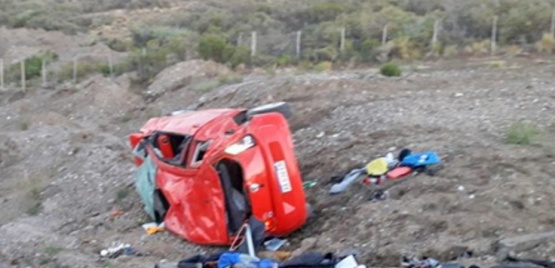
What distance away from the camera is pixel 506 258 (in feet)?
27.8

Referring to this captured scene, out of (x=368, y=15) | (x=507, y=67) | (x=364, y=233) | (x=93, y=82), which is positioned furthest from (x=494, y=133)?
(x=368, y=15)

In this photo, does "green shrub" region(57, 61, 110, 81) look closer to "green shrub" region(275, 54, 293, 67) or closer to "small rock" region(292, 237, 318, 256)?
"green shrub" region(275, 54, 293, 67)

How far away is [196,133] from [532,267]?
15.4 ft

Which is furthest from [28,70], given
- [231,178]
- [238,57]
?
[231,178]

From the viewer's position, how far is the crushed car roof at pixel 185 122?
11.9 m

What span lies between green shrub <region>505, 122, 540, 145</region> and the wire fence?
44.3 ft

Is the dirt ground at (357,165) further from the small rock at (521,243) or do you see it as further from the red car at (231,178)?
the red car at (231,178)

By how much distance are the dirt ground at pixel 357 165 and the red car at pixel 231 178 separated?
1.01 feet

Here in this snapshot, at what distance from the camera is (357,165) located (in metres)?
12.4

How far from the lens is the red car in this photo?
10578 mm

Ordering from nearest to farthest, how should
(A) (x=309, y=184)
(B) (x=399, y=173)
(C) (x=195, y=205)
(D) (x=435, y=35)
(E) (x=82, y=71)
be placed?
1. (C) (x=195, y=205)
2. (B) (x=399, y=173)
3. (A) (x=309, y=184)
4. (D) (x=435, y=35)
5. (E) (x=82, y=71)

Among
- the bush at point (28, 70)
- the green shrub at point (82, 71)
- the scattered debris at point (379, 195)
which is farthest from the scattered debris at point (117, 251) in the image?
the bush at point (28, 70)

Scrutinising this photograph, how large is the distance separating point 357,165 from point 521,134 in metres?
1.86

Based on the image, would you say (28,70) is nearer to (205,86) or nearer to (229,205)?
(205,86)
